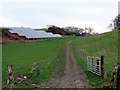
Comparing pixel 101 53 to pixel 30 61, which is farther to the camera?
pixel 101 53

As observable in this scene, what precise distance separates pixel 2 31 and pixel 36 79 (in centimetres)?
8989

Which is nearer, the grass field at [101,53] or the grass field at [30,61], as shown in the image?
the grass field at [101,53]

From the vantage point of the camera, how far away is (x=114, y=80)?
1630 centimetres

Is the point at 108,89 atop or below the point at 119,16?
below

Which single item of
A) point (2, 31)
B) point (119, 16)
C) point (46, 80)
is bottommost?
point (46, 80)

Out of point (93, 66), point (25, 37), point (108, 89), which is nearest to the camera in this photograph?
point (108, 89)

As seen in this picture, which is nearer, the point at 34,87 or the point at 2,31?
the point at 34,87

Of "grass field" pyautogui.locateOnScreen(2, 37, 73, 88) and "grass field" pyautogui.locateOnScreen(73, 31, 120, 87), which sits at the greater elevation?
"grass field" pyautogui.locateOnScreen(73, 31, 120, 87)

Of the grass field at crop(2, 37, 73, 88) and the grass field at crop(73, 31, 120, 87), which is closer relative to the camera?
the grass field at crop(73, 31, 120, 87)

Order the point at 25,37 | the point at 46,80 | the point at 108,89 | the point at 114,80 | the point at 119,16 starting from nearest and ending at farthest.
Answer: the point at 108,89
the point at 114,80
the point at 46,80
the point at 25,37
the point at 119,16

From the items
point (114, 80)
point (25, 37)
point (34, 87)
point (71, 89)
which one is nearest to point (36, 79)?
point (34, 87)

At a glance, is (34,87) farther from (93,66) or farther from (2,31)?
(2,31)

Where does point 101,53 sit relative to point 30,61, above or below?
above

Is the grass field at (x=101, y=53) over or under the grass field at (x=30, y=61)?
over
